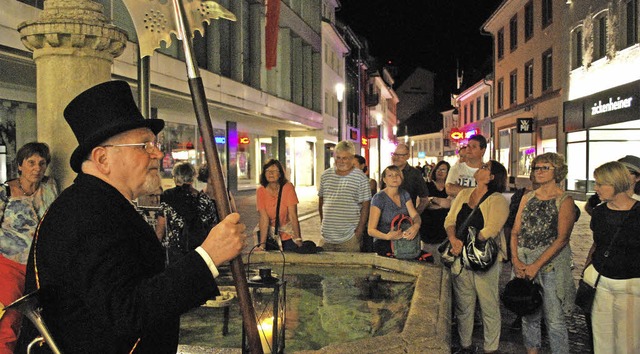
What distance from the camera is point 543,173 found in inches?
190

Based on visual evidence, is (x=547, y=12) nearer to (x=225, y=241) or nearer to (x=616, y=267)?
(x=616, y=267)

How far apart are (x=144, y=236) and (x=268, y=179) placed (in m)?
4.53

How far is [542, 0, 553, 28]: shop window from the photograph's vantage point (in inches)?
1021

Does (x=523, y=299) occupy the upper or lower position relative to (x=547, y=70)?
lower

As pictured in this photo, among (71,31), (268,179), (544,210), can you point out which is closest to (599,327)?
(544,210)

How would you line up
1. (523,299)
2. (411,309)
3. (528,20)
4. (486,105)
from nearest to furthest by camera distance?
(411,309) < (523,299) < (528,20) < (486,105)

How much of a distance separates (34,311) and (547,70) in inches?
1116

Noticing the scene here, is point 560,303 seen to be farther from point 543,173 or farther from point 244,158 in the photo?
point 244,158

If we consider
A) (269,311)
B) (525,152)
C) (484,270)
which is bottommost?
(269,311)

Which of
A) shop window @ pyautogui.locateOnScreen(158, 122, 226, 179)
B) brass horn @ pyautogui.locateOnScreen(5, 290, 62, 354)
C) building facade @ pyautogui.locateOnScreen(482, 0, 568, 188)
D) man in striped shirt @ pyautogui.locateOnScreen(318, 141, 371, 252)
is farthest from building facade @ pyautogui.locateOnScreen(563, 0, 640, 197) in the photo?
brass horn @ pyautogui.locateOnScreen(5, 290, 62, 354)

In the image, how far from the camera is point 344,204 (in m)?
6.58

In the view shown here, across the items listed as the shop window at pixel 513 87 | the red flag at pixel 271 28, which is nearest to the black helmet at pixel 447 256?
the red flag at pixel 271 28

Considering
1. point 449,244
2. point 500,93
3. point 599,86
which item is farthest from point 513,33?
point 449,244

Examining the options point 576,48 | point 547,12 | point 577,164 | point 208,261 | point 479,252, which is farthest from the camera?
point 547,12
